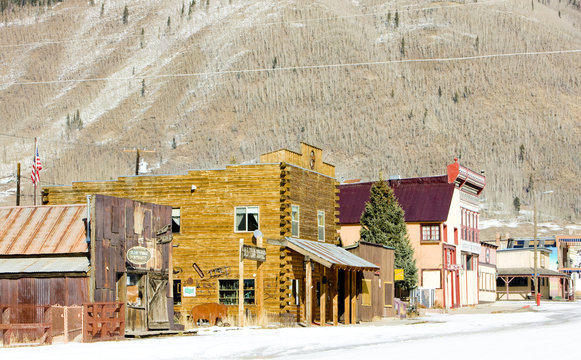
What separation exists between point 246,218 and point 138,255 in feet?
31.9

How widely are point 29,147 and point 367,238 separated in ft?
455

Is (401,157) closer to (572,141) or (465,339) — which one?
(572,141)

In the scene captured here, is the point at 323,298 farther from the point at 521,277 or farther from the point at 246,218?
the point at 521,277

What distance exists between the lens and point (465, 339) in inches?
1133

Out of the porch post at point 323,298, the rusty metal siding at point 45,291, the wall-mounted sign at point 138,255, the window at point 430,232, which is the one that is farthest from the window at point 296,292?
the window at point 430,232

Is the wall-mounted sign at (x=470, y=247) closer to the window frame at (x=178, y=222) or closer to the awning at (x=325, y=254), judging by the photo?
the awning at (x=325, y=254)

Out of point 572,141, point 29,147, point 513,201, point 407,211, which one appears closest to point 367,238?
point 407,211

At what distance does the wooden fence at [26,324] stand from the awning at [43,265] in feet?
5.55

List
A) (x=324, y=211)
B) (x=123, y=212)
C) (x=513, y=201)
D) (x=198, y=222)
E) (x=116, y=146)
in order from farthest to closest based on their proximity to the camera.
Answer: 1. (x=116, y=146)
2. (x=513, y=201)
3. (x=324, y=211)
4. (x=198, y=222)
5. (x=123, y=212)

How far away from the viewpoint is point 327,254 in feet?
136

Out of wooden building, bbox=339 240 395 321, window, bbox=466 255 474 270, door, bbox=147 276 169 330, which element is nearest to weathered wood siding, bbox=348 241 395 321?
wooden building, bbox=339 240 395 321

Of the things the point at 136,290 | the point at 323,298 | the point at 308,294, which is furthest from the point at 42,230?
the point at 323,298

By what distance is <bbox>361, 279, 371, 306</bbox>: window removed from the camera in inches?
1874

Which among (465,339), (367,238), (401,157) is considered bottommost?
(465,339)
